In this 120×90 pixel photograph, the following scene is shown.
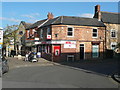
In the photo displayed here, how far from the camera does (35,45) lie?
35875 mm

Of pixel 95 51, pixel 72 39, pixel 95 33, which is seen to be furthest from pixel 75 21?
pixel 95 51

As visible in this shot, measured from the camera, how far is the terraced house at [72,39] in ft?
97.8

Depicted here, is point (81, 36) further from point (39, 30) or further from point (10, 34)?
point (10, 34)

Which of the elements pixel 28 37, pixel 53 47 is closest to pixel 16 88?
pixel 53 47

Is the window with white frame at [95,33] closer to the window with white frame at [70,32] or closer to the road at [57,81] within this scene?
the window with white frame at [70,32]

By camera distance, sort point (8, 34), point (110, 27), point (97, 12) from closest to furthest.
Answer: point (8, 34), point (110, 27), point (97, 12)

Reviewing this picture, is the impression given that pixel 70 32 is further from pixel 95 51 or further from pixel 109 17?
pixel 109 17

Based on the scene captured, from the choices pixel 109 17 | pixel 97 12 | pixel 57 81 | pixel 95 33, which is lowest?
pixel 57 81

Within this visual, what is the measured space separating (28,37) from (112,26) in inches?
671

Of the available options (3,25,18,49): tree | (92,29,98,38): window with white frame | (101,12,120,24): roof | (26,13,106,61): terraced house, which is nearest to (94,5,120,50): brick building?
(101,12,120,24): roof

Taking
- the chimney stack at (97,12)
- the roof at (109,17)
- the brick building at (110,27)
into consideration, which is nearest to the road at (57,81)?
the brick building at (110,27)

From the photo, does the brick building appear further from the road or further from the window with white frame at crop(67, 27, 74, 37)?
the road

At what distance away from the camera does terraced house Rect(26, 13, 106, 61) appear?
97.8 feet

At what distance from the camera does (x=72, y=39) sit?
30.4m
